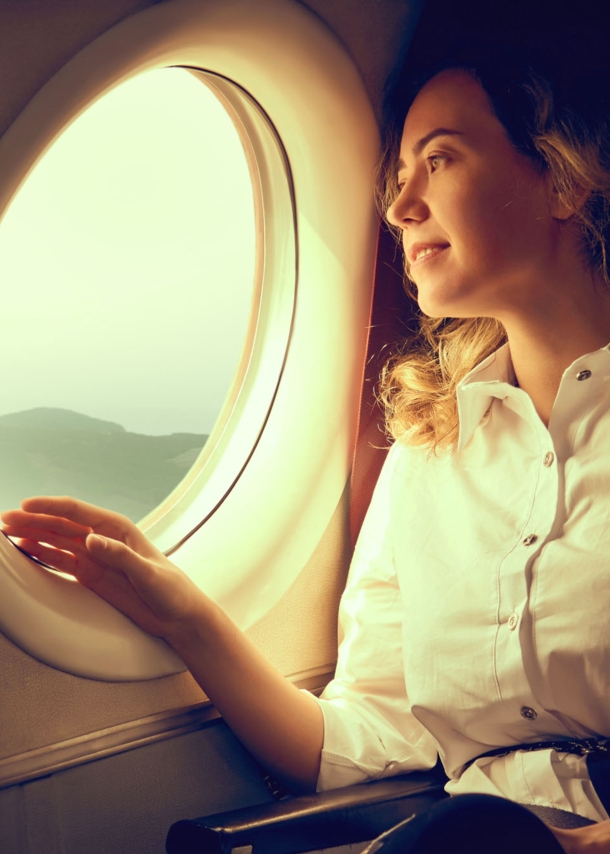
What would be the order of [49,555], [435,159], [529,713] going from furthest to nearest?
1. [435,159]
2. [49,555]
3. [529,713]

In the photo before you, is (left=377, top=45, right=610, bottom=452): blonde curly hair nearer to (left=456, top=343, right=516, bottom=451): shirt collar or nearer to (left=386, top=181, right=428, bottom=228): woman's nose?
(left=456, top=343, right=516, bottom=451): shirt collar

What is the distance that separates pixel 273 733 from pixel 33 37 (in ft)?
3.64

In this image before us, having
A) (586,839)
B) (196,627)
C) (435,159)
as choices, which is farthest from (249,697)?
(435,159)

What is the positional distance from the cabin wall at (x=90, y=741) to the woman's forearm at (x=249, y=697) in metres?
0.09

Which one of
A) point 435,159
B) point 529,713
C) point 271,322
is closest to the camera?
point 529,713

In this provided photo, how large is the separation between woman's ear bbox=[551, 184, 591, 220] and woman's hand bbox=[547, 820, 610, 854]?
3.02 ft

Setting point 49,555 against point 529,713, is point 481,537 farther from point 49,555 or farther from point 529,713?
point 49,555

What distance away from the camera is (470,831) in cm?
73

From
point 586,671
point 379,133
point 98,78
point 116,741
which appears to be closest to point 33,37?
point 98,78

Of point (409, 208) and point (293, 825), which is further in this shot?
point (409, 208)

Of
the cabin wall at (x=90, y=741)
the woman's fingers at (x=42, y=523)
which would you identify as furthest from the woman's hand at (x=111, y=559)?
the cabin wall at (x=90, y=741)

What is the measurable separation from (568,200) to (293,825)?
1.04 meters

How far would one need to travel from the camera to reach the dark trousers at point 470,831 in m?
0.72

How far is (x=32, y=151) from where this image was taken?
996mm
